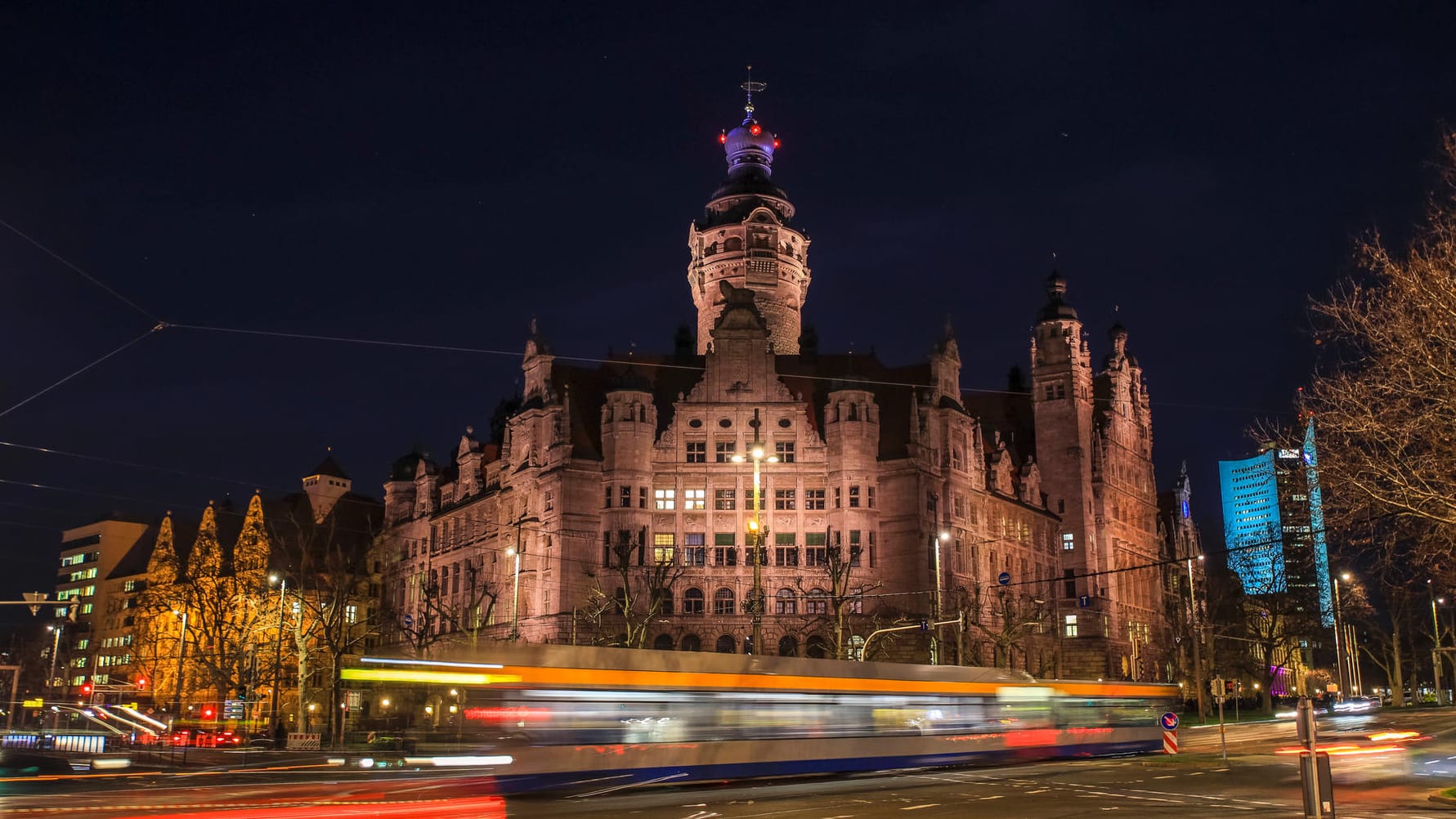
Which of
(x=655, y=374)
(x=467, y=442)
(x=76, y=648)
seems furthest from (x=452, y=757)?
(x=76, y=648)

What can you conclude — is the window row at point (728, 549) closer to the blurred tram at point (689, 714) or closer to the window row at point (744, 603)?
the window row at point (744, 603)

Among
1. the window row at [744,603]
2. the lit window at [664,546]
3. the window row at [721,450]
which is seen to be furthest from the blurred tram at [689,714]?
the window row at [721,450]

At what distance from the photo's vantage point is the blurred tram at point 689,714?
24938 mm

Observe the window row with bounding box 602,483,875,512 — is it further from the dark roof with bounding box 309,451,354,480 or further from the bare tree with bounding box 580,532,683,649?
the dark roof with bounding box 309,451,354,480

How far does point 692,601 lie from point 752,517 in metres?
14.7

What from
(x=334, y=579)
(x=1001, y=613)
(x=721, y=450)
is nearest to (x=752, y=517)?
(x=721, y=450)

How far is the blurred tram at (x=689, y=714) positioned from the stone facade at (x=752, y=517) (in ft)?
88.2

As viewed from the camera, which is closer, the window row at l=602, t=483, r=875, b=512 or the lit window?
the lit window

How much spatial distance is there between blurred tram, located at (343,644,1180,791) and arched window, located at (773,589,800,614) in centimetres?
4080

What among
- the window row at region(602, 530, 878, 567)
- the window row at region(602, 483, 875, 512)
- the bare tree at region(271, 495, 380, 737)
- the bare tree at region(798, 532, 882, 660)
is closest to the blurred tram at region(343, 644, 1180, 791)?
the bare tree at region(798, 532, 882, 660)

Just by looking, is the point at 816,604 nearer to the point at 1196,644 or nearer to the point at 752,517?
the point at 752,517

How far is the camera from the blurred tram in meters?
24.9

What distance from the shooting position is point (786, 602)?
3191 inches

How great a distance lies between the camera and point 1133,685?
44.2m
